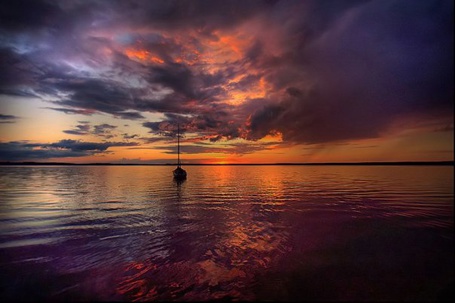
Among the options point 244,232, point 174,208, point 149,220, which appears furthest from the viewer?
point 174,208

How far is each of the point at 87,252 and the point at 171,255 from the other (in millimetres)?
4517

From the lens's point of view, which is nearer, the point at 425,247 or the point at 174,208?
the point at 425,247

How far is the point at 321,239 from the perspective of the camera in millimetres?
15242

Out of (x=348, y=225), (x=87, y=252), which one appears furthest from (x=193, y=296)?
(x=348, y=225)

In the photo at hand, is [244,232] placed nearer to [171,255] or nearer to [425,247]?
[171,255]

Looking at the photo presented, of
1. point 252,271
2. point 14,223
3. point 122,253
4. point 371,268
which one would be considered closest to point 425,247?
point 371,268

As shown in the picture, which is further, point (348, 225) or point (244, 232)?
point (348, 225)

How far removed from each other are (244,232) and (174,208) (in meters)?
11.7

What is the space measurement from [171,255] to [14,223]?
15.3 meters

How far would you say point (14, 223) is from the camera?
19.4 m

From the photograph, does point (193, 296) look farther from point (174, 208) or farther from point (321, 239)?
point (174, 208)

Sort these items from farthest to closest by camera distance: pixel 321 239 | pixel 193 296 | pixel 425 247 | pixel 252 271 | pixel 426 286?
pixel 321 239 < pixel 425 247 < pixel 252 271 < pixel 426 286 < pixel 193 296

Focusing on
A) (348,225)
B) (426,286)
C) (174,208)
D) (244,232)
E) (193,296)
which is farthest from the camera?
(174,208)

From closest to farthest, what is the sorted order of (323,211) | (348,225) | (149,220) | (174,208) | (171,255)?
(171,255), (348,225), (149,220), (323,211), (174,208)
